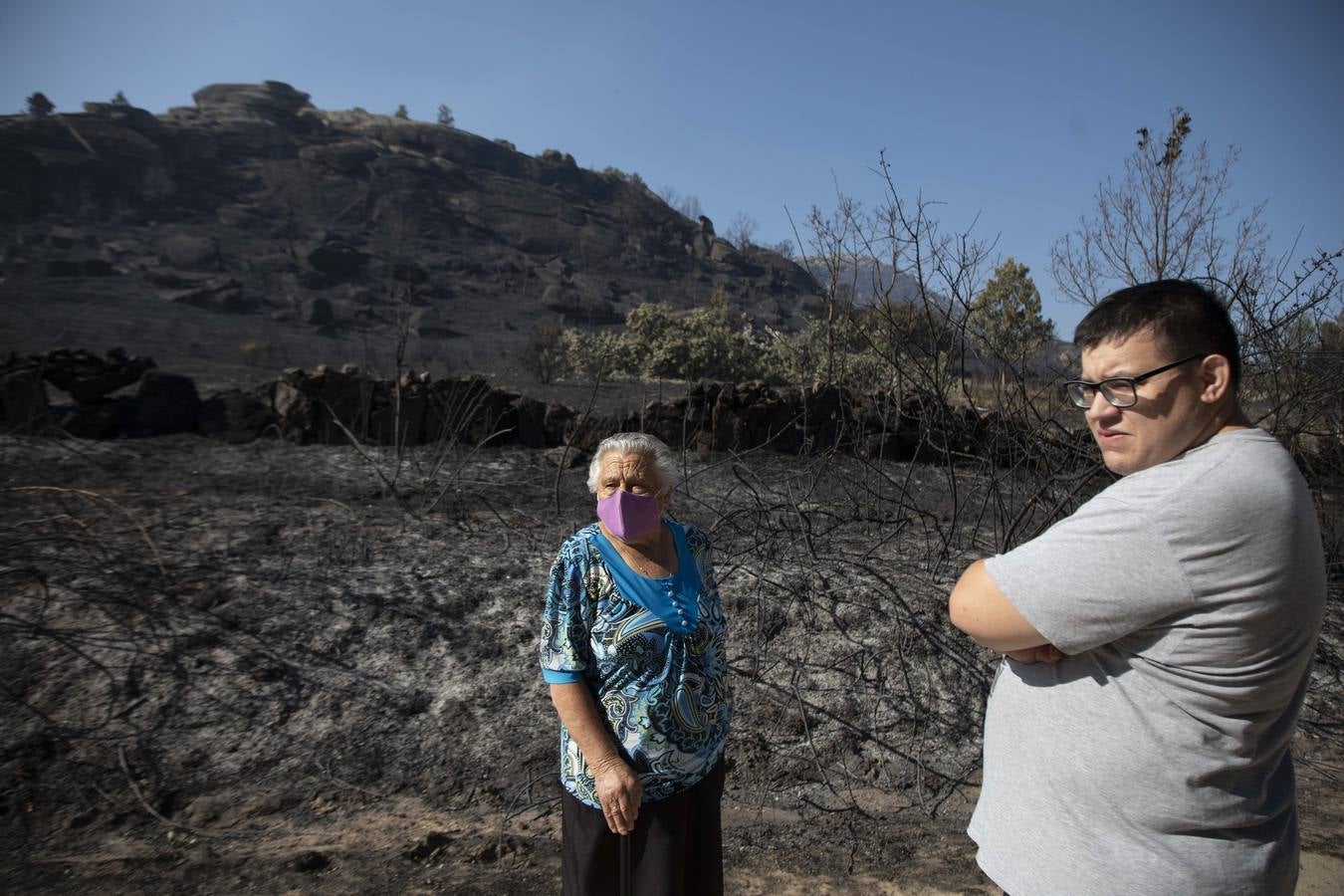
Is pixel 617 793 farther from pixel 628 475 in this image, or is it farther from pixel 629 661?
pixel 628 475

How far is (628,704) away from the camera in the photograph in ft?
6.22

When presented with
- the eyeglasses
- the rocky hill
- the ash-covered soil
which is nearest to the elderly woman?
the eyeglasses

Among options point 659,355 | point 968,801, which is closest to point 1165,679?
point 968,801

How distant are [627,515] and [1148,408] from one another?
1.08m

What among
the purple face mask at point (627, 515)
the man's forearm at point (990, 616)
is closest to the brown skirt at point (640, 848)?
the purple face mask at point (627, 515)

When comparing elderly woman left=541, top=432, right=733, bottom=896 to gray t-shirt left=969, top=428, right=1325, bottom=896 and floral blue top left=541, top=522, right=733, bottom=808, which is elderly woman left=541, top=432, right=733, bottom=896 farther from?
gray t-shirt left=969, top=428, right=1325, bottom=896

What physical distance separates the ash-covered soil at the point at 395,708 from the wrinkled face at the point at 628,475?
179cm

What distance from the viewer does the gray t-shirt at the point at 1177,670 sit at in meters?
1.17

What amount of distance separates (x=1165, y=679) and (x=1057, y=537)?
253 mm

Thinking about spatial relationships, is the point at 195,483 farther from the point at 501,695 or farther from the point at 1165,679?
the point at 1165,679

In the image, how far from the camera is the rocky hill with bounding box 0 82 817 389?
32.6m

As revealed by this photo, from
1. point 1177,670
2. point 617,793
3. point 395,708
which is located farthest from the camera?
point 395,708

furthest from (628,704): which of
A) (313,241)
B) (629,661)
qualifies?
(313,241)

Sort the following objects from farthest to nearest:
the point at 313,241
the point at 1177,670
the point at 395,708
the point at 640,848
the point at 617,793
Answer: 1. the point at 313,241
2. the point at 395,708
3. the point at 640,848
4. the point at 617,793
5. the point at 1177,670
